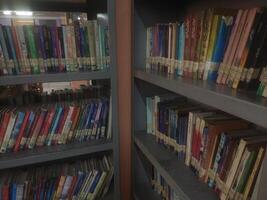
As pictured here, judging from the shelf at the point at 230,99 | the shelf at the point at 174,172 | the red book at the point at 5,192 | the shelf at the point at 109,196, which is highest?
the shelf at the point at 230,99

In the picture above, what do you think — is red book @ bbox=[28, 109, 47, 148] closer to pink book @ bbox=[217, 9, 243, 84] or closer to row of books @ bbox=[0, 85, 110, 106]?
row of books @ bbox=[0, 85, 110, 106]

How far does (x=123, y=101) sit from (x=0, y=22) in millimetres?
791

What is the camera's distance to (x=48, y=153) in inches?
47.6

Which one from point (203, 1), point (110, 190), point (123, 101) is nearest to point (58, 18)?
point (123, 101)

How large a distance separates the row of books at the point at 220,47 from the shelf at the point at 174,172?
0.43 meters

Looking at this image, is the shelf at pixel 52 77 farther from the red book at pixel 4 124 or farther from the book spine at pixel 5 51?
the red book at pixel 4 124

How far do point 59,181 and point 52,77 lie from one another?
0.62 meters

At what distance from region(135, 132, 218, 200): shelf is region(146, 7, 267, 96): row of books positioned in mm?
426

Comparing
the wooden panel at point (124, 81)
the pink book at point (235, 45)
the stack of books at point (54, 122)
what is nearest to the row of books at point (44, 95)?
the stack of books at point (54, 122)

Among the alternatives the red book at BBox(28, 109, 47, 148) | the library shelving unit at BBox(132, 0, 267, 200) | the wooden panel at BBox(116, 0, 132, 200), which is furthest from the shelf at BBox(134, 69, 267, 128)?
the red book at BBox(28, 109, 47, 148)

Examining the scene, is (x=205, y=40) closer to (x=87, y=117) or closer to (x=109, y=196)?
(x=87, y=117)

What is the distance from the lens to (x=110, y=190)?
150 cm

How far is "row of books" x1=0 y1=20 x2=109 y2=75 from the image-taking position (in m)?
1.11

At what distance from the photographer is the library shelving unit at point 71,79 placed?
113 cm
